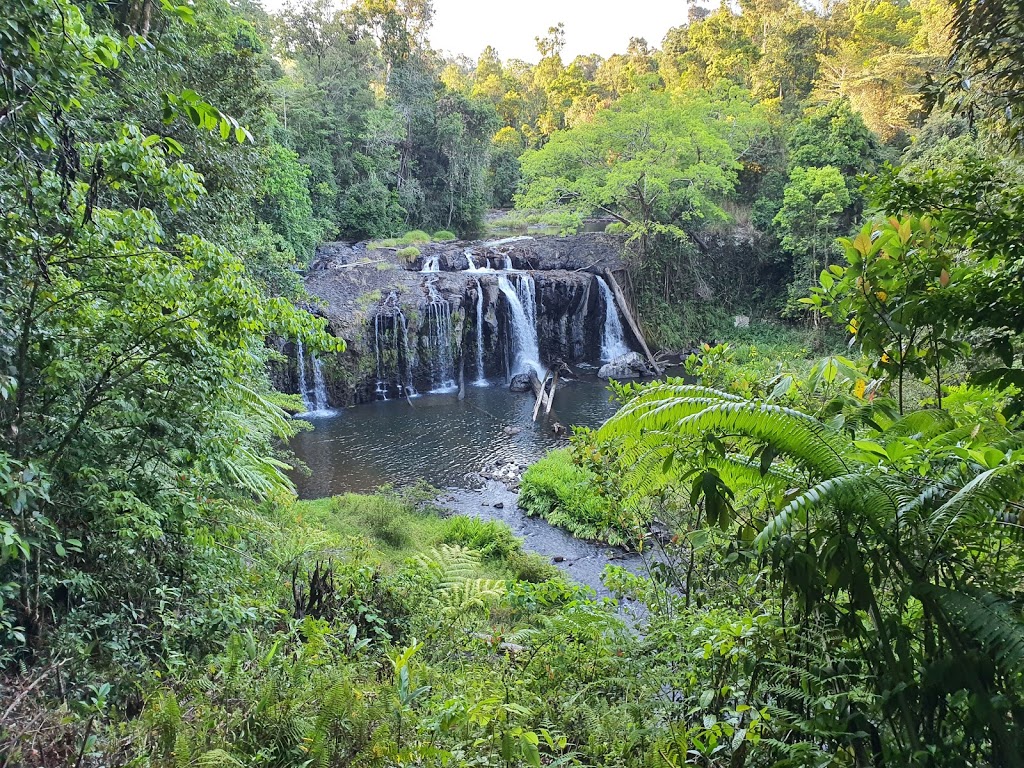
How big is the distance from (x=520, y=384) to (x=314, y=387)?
704 centimetres

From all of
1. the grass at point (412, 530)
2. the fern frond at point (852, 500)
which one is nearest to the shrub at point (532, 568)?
the grass at point (412, 530)

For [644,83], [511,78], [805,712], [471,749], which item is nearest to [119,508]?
[471,749]

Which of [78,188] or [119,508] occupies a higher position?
[78,188]

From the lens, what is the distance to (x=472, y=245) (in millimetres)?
25359

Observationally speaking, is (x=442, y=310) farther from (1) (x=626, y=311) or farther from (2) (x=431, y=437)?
(1) (x=626, y=311)

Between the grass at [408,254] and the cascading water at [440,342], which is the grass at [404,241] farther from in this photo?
the cascading water at [440,342]

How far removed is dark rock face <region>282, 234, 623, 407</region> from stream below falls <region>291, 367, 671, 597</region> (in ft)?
3.73

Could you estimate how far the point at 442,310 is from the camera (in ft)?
66.9

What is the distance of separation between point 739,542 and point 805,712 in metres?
0.69

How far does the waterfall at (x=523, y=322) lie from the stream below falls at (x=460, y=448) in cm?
160

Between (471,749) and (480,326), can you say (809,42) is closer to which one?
(480,326)

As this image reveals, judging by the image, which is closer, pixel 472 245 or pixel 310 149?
pixel 310 149

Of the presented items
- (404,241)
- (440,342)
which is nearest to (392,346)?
(440,342)

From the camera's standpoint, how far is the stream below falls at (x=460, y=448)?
1056 centimetres
